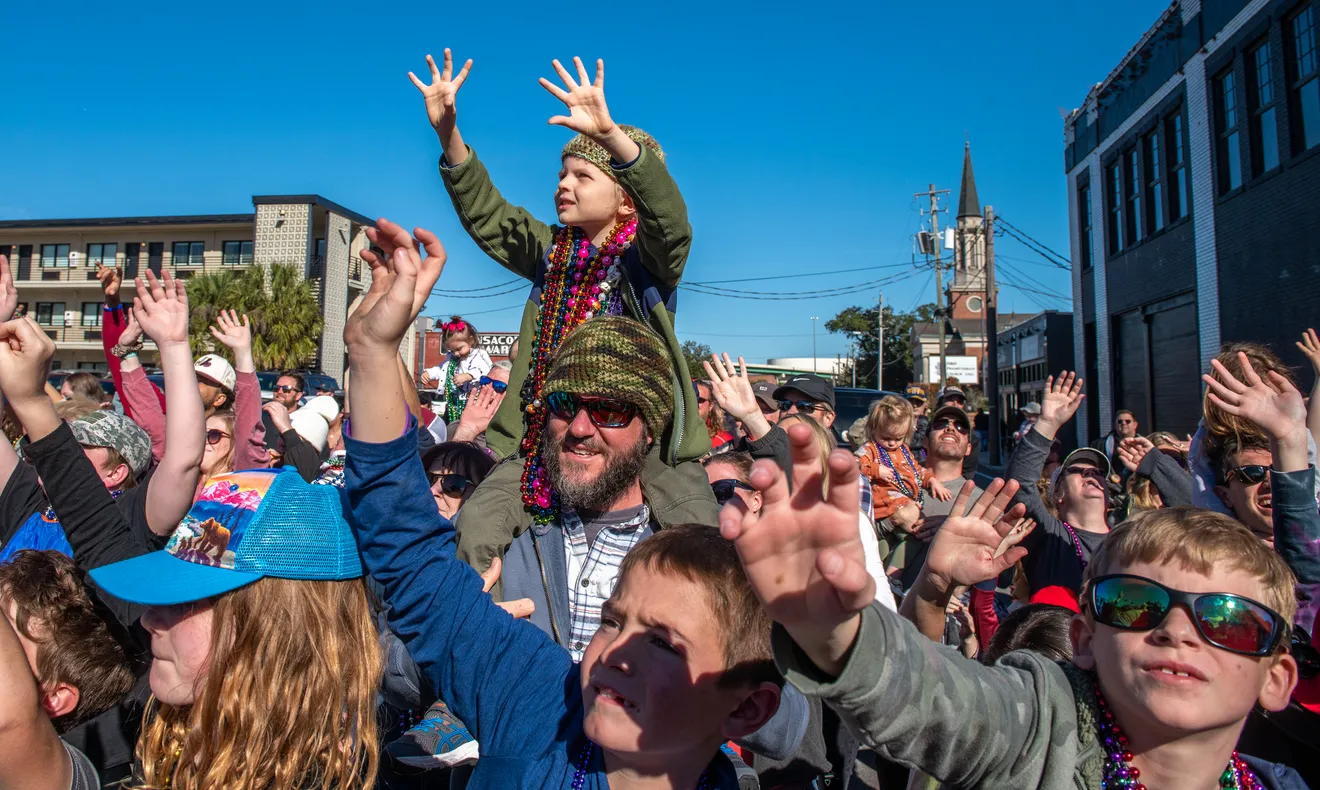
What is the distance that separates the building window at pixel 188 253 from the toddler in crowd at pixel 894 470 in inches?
1782

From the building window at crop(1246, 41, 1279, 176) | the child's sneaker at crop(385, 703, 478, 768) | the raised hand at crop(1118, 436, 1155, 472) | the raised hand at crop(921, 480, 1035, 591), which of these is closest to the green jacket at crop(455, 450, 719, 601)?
the child's sneaker at crop(385, 703, 478, 768)

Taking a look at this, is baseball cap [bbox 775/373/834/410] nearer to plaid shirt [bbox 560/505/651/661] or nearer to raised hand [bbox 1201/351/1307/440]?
raised hand [bbox 1201/351/1307/440]

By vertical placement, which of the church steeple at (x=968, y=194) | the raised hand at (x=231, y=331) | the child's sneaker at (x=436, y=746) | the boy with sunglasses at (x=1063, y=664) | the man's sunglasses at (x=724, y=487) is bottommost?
the child's sneaker at (x=436, y=746)

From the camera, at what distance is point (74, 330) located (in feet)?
151

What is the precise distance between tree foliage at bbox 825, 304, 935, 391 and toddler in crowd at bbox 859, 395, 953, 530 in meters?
62.6

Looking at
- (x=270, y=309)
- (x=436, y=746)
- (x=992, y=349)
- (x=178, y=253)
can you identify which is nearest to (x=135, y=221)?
(x=178, y=253)

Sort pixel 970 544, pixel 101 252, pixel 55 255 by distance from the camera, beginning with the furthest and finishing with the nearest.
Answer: pixel 55 255 < pixel 101 252 < pixel 970 544

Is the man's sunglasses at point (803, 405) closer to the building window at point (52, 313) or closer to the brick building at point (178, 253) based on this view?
the brick building at point (178, 253)

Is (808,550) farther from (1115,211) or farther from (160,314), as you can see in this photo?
(1115,211)

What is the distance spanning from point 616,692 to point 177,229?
49077 millimetres

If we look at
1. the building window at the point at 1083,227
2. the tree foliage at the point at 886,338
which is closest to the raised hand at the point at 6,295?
the building window at the point at 1083,227

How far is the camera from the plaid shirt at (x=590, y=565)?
2.48m

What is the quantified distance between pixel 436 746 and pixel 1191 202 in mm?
18343

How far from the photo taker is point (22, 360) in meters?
2.66
